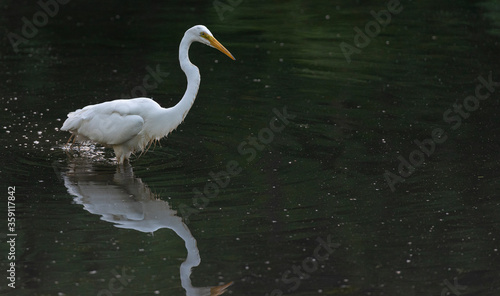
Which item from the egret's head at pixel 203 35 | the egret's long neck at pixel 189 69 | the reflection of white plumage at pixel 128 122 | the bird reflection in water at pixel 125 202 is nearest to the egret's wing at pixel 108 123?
the reflection of white plumage at pixel 128 122

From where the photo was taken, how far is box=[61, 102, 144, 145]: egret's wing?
9.37 meters

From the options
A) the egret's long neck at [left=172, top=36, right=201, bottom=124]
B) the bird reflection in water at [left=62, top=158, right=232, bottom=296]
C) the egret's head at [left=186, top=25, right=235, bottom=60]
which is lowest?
the bird reflection in water at [left=62, top=158, right=232, bottom=296]

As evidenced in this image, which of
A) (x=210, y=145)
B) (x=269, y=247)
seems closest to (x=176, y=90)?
(x=210, y=145)

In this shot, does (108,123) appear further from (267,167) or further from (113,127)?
(267,167)

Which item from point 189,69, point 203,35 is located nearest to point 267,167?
point 189,69

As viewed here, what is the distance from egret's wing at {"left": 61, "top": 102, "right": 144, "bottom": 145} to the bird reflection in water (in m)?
0.37

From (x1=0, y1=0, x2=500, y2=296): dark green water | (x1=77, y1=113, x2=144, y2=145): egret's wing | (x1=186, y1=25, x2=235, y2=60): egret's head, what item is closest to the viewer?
(x1=0, y1=0, x2=500, y2=296): dark green water

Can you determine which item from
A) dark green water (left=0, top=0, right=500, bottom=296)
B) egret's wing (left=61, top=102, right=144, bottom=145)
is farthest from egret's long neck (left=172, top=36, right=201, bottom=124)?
dark green water (left=0, top=0, right=500, bottom=296)

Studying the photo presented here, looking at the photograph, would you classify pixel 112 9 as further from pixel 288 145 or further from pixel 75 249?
pixel 75 249

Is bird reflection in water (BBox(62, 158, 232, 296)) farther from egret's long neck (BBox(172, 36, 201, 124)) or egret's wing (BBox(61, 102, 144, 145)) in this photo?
egret's long neck (BBox(172, 36, 201, 124))

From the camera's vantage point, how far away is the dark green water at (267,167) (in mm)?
6797

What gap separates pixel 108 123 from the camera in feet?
30.9

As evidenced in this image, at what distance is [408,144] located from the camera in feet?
32.8

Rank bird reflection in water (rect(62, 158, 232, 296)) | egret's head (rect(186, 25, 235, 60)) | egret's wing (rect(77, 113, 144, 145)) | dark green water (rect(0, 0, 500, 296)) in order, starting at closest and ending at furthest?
dark green water (rect(0, 0, 500, 296)) → bird reflection in water (rect(62, 158, 232, 296)) → egret's head (rect(186, 25, 235, 60)) → egret's wing (rect(77, 113, 144, 145))
